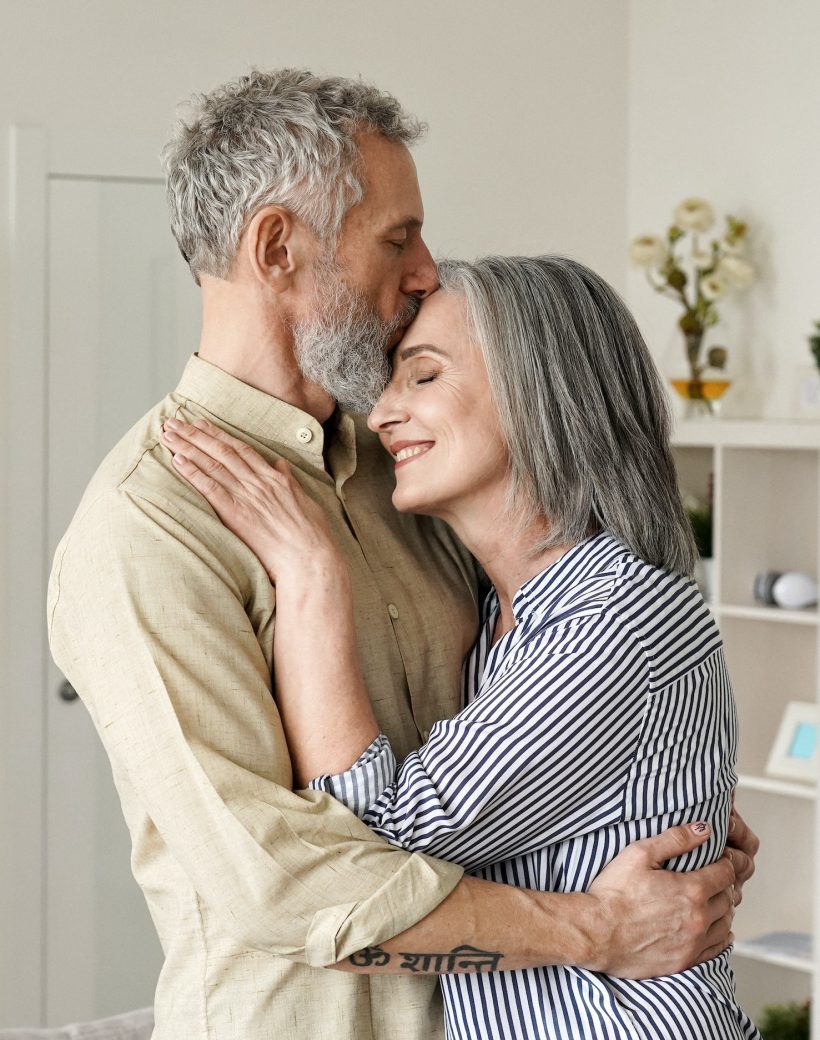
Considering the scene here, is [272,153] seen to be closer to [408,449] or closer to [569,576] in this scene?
[408,449]

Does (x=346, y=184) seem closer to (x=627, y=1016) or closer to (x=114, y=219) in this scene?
(x=627, y=1016)

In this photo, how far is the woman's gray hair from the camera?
1669 mm

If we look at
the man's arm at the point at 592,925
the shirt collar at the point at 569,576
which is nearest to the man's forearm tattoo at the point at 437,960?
the man's arm at the point at 592,925

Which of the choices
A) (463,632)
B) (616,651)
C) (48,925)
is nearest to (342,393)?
(463,632)

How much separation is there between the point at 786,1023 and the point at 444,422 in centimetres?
271

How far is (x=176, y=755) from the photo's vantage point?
4.63ft

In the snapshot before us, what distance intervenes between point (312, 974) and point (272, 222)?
0.89m

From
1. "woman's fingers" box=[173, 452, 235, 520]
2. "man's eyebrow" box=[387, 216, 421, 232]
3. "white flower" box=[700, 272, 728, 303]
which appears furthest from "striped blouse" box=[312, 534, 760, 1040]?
"white flower" box=[700, 272, 728, 303]

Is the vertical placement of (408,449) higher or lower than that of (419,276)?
lower

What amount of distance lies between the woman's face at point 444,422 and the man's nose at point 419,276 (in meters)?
0.02

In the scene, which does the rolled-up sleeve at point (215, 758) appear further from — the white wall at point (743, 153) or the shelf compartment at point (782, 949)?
the white wall at point (743, 153)

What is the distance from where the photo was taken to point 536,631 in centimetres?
160

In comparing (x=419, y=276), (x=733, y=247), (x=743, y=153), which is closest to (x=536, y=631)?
(x=419, y=276)

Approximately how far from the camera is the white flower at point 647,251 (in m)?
4.04
